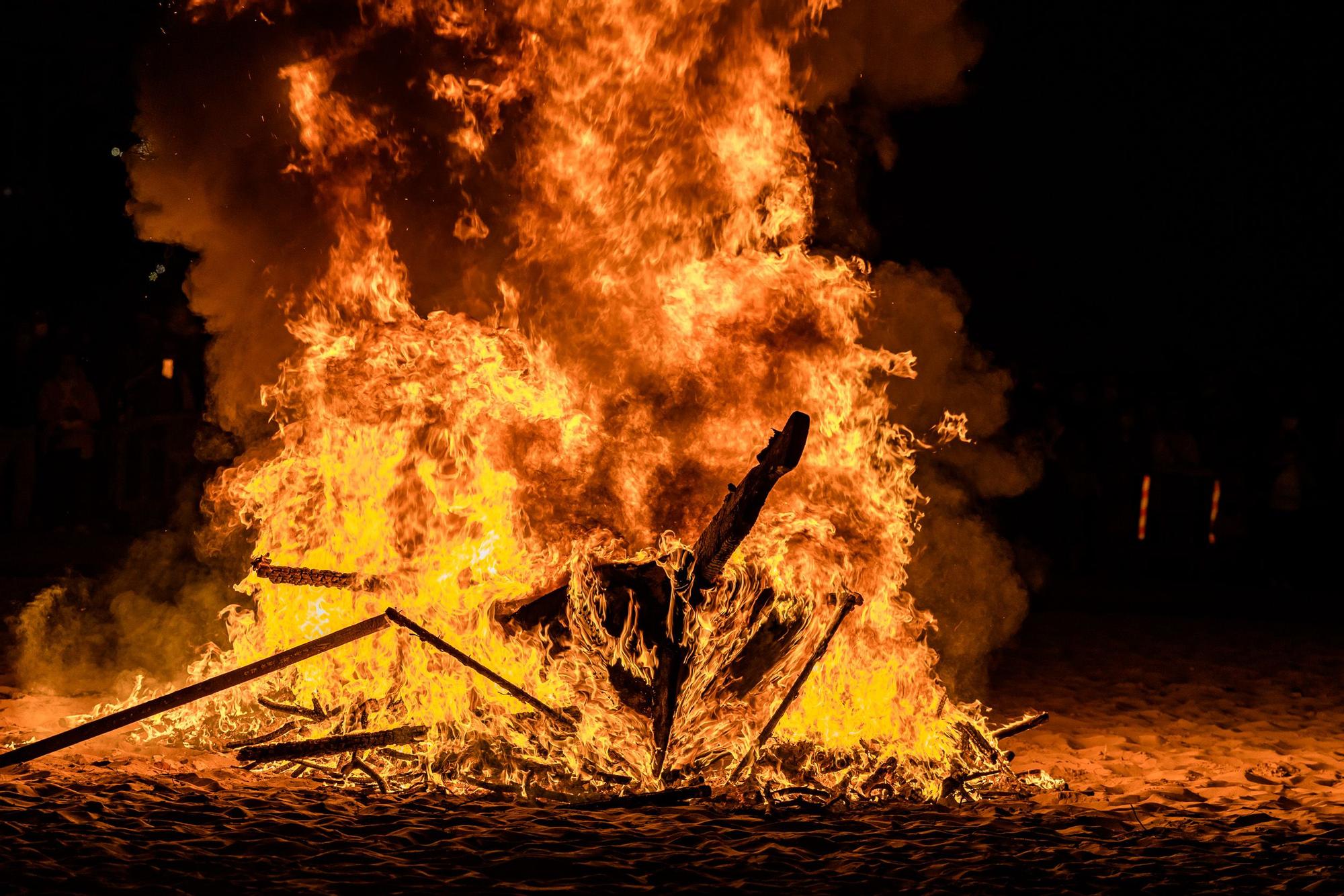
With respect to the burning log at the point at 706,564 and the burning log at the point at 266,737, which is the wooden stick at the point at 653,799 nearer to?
the burning log at the point at 706,564

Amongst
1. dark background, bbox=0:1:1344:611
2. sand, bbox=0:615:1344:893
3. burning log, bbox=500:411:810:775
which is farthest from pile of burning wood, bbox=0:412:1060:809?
dark background, bbox=0:1:1344:611

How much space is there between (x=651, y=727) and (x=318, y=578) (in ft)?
6.09

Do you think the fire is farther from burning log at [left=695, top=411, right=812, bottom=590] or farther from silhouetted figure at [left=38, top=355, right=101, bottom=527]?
silhouetted figure at [left=38, top=355, right=101, bottom=527]

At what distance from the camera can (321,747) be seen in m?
5.92

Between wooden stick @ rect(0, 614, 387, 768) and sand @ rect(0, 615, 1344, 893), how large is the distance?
0.20 m

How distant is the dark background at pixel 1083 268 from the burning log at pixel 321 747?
8.01 m

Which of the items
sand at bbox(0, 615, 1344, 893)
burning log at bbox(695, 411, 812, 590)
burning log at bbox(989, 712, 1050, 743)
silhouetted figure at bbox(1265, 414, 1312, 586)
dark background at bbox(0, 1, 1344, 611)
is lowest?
sand at bbox(0, 615, 1344, 893)

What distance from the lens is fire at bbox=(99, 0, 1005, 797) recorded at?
6.23m

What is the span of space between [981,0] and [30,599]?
1305 centimetres

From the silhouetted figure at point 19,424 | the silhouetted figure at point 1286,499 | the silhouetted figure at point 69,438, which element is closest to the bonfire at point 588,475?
the silhouetted figure at point 19,424

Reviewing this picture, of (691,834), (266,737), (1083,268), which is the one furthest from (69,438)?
(1083,268)

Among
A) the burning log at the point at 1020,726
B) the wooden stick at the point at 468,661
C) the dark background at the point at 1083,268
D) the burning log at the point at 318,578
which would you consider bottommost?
the burning log at the point at 1020,726

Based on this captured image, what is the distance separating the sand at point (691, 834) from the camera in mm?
4684

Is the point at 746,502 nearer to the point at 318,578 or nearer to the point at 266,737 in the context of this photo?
the point at 318,578
